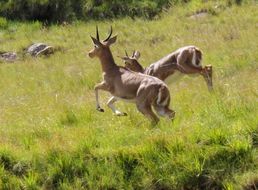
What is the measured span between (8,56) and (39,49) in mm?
1189

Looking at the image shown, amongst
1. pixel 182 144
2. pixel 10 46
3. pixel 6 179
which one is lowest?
pixel 10 46

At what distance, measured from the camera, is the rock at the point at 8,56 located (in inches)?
873

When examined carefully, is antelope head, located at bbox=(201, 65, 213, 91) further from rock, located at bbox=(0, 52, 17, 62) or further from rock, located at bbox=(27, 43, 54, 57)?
rock, located at bbox=(0, 52, 17, 62)

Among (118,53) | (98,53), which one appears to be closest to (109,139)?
(98,53)

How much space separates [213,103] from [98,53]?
2.75 meters

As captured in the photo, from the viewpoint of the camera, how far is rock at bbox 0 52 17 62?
72.7 ft

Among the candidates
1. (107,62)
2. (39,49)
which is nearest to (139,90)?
(107,62)

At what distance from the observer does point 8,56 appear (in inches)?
883

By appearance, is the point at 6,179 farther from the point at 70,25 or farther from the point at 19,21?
the point at 19,21

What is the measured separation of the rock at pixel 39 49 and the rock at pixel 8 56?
54cm

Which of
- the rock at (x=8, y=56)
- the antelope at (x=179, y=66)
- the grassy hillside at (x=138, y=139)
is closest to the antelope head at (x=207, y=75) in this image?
the antelope at (x=179, y=66)

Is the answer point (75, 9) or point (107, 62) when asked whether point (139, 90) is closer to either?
point (107, 62)

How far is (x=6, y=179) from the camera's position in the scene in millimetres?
8961

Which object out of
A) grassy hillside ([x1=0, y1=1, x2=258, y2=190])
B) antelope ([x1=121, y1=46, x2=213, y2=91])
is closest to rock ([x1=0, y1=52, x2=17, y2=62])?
grassy hillside ([x1=0, y1=1, x2=258, y2=190])
